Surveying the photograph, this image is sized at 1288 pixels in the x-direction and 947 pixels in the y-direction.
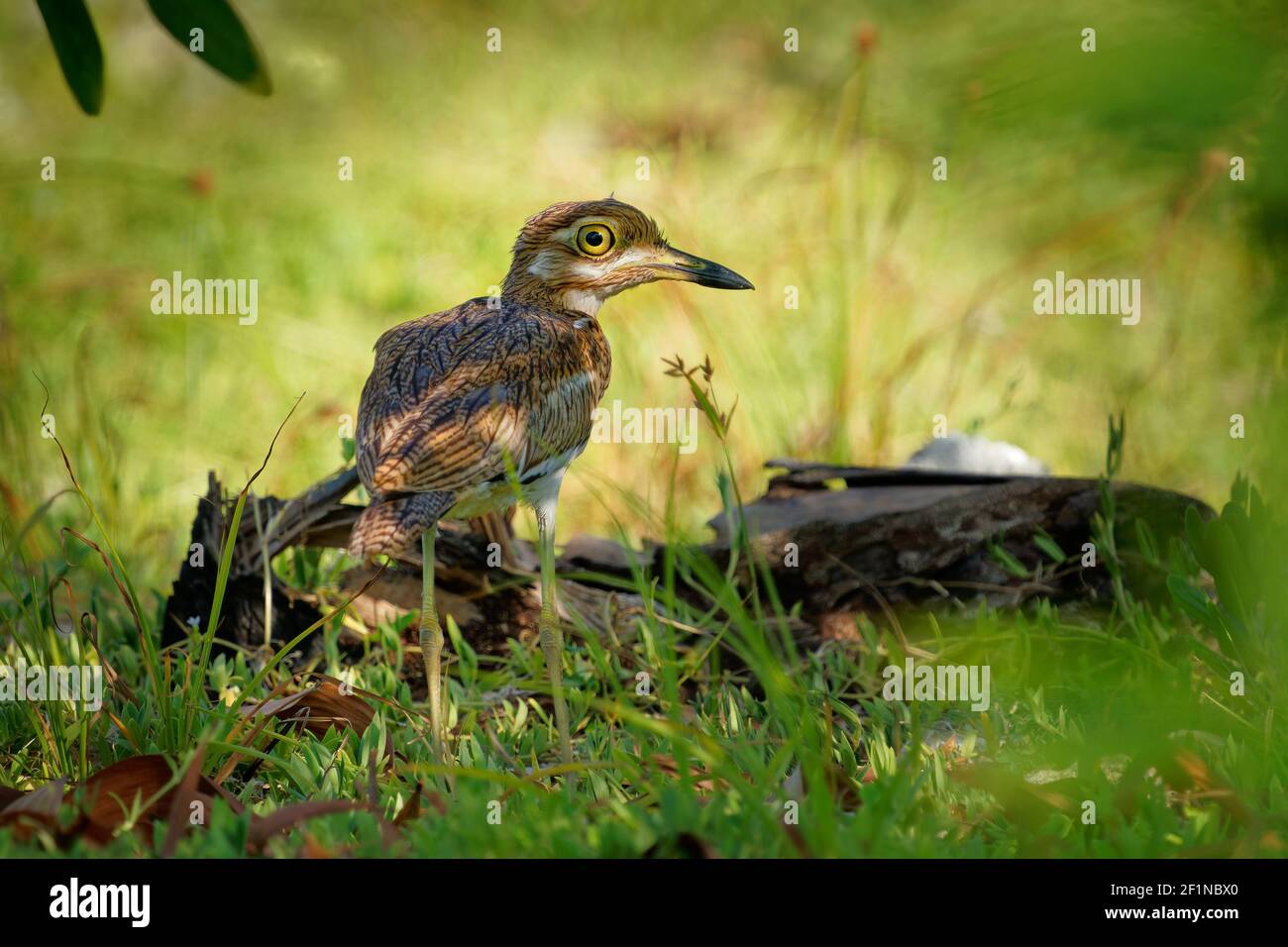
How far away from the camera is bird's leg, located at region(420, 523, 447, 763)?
11.8ft

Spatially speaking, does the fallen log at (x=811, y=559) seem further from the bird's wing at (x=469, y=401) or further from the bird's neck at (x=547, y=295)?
the bird's neck at (x=547, y=295)

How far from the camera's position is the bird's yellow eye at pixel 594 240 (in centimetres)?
443

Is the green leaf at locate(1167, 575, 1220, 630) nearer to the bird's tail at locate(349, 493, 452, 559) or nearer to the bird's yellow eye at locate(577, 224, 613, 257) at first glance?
the bird's tail at locate(349, 493, 452, 559)

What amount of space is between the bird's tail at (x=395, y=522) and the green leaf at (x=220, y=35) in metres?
1.50

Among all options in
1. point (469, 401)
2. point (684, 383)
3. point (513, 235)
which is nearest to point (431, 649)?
point (469, 401)

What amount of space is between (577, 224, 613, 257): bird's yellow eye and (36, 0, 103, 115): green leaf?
229cm

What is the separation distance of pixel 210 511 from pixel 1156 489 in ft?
10.00

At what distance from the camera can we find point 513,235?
29.1ft

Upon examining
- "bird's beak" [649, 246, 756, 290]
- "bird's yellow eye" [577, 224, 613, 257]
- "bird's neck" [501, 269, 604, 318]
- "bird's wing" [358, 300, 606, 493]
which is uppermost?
"bird's yellow eye" [577, 224, 613, 257]

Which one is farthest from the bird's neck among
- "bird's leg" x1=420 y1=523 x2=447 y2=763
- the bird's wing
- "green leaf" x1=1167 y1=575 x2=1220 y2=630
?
"green leaf" x1=1167 y1=575 x2=1220 y2=630

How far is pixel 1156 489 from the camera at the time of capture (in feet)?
15.2

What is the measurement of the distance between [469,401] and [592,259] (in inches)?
34.5
